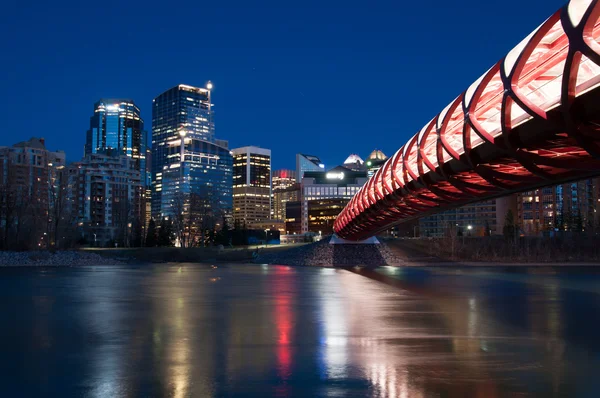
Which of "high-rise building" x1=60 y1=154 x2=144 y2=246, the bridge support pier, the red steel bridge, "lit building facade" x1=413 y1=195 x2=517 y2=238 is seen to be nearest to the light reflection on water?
the red steel bridge

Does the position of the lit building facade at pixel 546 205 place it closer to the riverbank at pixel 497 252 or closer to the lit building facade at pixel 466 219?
the lit building facade at pixel 466 219

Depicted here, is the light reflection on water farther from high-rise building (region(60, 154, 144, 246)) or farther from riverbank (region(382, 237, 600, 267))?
high-rise building (region(60, 154, 144, 246))

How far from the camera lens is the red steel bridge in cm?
1309

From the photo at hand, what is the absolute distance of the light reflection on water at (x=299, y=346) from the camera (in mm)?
10969

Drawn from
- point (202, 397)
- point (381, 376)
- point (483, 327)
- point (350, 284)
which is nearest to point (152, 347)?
point (202, 397)

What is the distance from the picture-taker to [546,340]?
15742 millimetres

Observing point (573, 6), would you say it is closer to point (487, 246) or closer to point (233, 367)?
point (233, 367)

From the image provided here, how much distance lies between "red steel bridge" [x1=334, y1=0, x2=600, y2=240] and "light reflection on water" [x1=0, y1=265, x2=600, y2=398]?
522 centimetres

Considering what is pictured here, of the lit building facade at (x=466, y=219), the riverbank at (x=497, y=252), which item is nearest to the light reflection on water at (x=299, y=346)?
the riverbank at (x=497, y=252)

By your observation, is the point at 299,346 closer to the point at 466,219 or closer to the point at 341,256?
the point at 341,256

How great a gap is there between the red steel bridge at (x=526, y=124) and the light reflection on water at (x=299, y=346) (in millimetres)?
5216

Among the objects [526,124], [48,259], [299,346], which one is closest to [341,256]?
[48,259]

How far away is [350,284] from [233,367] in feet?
76.6

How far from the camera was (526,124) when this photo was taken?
16234 millimetres
